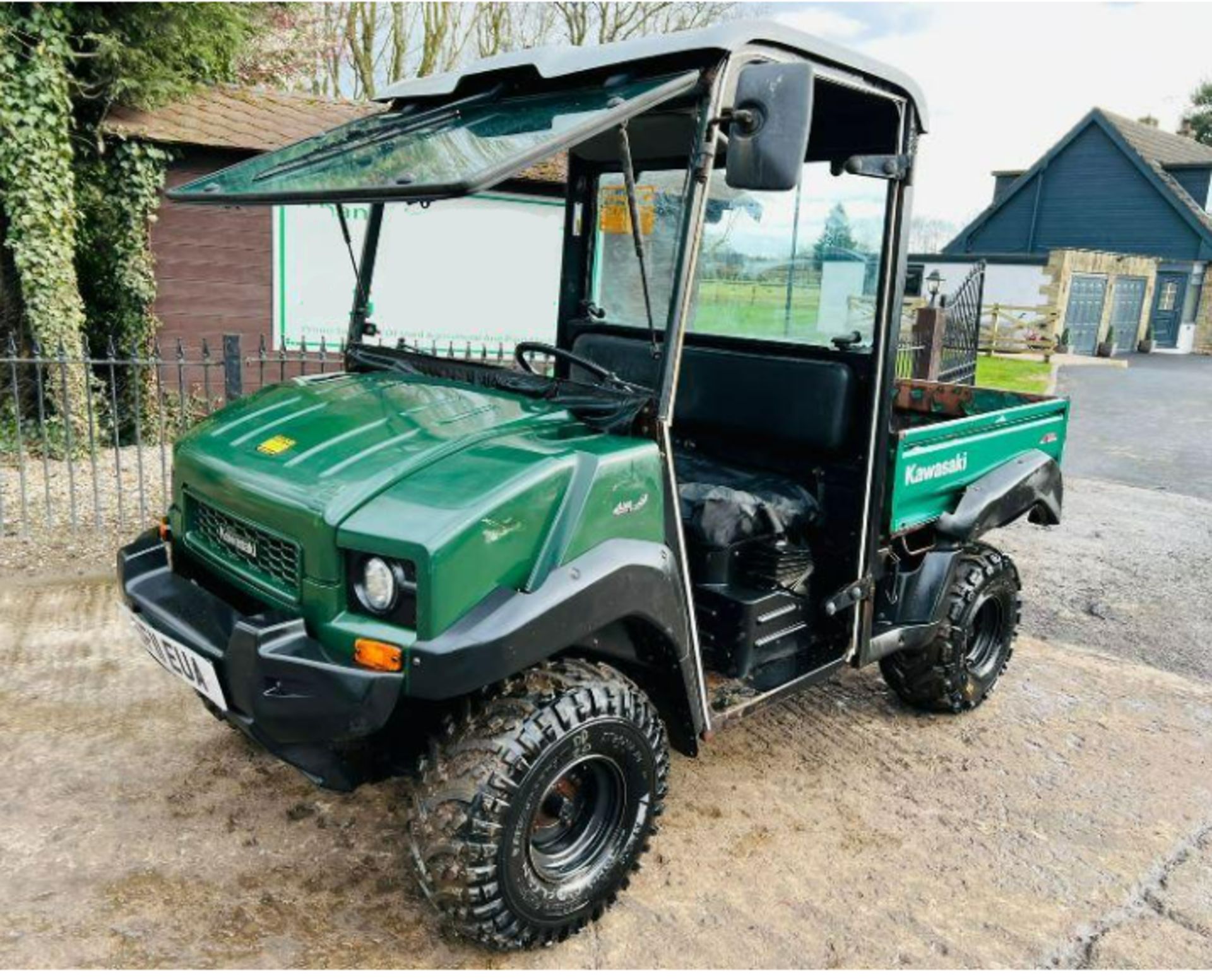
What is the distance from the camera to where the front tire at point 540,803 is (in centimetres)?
248

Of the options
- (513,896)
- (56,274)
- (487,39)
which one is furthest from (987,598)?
(487,39)

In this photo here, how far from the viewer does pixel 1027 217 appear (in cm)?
3114

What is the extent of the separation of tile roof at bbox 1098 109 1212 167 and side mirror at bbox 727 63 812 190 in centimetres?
3149

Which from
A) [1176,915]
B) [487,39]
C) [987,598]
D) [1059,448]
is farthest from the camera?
[487,39]

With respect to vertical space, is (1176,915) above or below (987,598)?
below

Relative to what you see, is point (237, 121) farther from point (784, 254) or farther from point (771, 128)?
point (771, 128)

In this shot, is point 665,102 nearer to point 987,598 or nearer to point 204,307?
point 987,598

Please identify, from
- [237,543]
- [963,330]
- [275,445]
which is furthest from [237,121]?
[963,330]

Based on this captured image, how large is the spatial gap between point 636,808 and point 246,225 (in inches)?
303

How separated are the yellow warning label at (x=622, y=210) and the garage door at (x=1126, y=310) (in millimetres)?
25589

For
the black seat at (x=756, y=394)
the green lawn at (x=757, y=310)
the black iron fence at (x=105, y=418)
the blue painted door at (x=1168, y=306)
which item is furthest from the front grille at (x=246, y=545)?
the blue painted door at (x=1168, y=306)

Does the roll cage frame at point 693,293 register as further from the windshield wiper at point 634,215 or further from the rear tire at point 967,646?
the rear tire at point 967,646

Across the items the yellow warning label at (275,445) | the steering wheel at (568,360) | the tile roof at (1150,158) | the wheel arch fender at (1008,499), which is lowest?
the wheel arch fender at (1008,499)

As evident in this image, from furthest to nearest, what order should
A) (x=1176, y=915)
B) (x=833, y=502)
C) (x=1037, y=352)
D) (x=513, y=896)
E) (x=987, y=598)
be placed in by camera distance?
(x=1037, y=352), (x=987, y=598), (x=833, y=502), (x=1176, y=915), (x=513, y=896)
